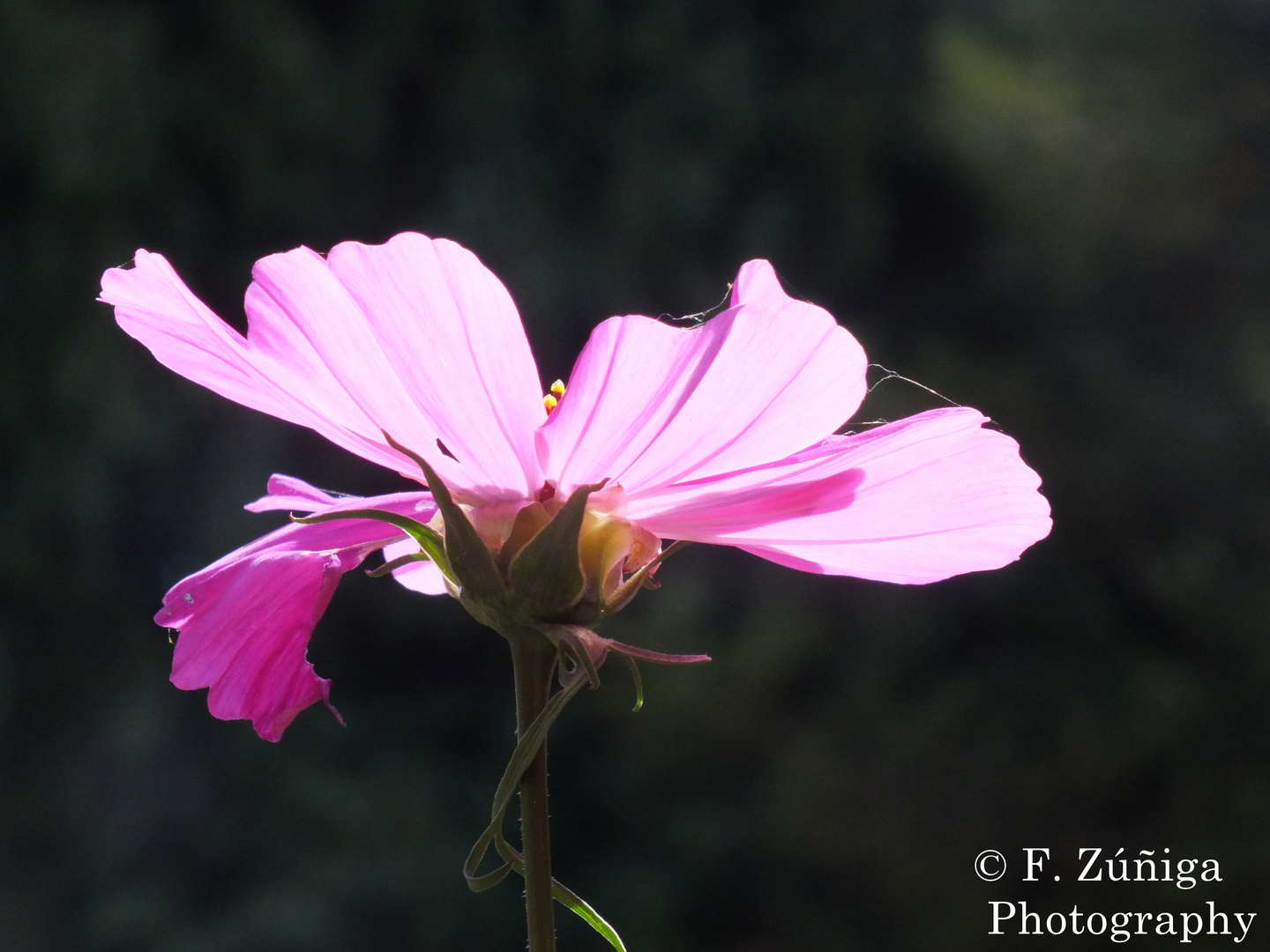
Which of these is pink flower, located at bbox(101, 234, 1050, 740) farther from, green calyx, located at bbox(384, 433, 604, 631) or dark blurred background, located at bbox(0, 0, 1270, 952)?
dark blurred background, located at bbox(0, 0, 1270, 952)

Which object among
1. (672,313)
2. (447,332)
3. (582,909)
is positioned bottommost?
(582,909)

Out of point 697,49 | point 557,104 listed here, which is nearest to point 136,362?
point 557,104

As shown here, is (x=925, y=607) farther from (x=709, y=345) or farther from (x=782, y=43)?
(x=709, y=345)

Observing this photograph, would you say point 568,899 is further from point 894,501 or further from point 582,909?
point 894,501

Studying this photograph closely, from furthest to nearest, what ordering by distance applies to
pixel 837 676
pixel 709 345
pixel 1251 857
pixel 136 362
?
pixel 136 362
pixel 837 676
pixel 1251 857
pixel 709 345

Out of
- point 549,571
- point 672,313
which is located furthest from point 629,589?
point 672,313
